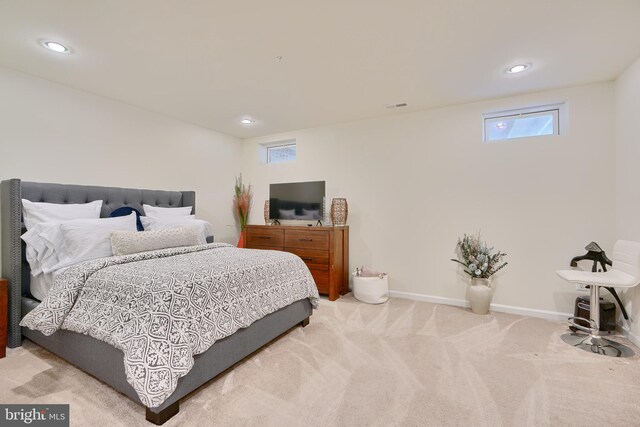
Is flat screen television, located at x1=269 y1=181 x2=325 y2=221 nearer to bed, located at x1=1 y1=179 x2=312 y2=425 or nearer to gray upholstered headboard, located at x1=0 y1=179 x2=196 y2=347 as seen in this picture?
bed, located at x1=1 y1=179 x2=312 y2=425

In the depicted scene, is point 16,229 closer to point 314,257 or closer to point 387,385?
point 314,257

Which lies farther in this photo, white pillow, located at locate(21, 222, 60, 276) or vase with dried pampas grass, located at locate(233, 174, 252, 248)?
vase with dried pampas grass, located at locate(233, 174, 252, 248)

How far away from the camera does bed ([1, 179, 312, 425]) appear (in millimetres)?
1675

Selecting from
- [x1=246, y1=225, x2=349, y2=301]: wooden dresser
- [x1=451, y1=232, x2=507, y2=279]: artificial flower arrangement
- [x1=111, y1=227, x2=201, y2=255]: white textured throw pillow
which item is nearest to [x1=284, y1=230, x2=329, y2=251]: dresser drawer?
[x1=246, y1=225, x2=349, y2=301]: wooden dresser

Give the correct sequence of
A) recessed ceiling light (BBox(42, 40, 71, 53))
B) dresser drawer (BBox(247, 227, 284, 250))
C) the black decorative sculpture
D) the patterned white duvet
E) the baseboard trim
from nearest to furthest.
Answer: the patterned white duvet < recessed ceiling light (BBox(42, 40, 71, 53)) < the black decorative sculpture < the baseboard trim < dresser drawer (BBox(247, 227, 284, 250))

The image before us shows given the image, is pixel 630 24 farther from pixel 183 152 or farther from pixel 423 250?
pixel 183 152

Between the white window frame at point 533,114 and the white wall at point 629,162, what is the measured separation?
0.42 meters

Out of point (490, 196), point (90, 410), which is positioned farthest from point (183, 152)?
point (490, 196)

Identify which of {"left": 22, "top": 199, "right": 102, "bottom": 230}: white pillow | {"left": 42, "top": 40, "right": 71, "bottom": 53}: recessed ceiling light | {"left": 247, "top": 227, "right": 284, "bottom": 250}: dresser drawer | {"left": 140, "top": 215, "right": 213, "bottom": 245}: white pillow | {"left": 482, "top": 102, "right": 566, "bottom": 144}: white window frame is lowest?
{"left": 247, "top": 227, "right": 284, "bottom": 250}: dresser drawer

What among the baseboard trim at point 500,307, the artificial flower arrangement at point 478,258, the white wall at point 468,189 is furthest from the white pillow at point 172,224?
the artificial flower arrangement at point 478,258

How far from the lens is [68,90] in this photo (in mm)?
2975

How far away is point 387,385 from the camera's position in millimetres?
1890

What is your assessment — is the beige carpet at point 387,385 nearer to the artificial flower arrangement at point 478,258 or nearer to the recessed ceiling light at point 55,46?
the artificial flower arrangement at point 478,258

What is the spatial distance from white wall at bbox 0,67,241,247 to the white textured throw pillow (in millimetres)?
1141
